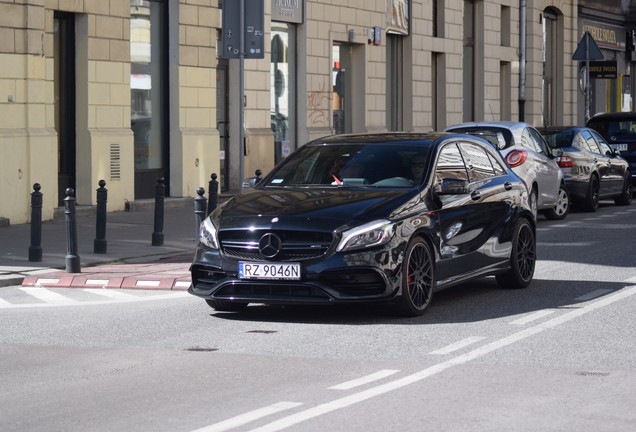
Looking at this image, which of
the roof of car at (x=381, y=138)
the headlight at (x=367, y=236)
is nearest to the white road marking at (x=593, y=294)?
the roof of car at (x=381, y=138)

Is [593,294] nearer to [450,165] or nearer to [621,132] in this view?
[450,165]

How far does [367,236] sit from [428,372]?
2.27 m

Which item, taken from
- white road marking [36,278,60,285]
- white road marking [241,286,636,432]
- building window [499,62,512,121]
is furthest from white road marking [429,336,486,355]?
building window [499,62,512,121]

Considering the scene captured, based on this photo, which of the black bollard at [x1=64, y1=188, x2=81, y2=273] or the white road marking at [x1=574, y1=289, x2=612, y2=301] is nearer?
the white road marking at [x1=574, y1=289, x2=612, y2=301]

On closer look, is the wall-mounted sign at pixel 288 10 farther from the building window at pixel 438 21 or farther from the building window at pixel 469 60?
the building window at pixel 469 60

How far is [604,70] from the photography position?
125ft

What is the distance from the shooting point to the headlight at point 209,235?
11484mm

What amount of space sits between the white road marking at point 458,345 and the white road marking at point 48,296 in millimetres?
4329

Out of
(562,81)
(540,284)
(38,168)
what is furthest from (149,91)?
(562,81)

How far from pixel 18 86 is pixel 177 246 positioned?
14.7 feet

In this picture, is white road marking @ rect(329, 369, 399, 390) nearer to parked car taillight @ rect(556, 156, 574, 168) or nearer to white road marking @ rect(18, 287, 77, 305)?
white road marking @ rect(18, 287, 77, 305)

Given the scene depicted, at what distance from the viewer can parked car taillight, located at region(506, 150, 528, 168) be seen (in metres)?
21.0

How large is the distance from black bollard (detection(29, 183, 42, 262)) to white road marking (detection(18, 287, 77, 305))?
1695 mm

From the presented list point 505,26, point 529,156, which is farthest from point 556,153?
point 505,26
